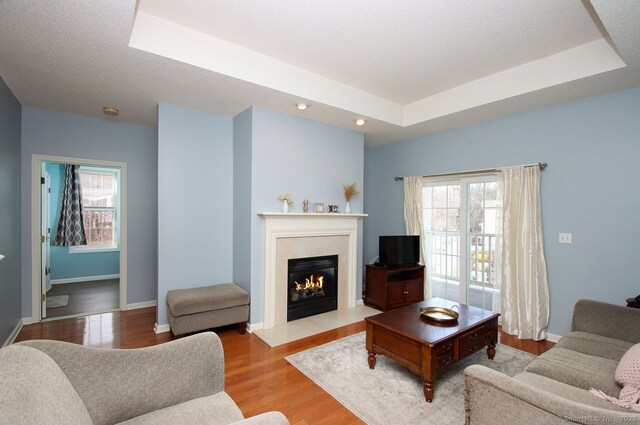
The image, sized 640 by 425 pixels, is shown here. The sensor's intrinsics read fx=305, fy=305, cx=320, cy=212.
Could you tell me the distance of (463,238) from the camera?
14.0 feet

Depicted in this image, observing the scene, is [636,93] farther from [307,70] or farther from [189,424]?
[189,424]

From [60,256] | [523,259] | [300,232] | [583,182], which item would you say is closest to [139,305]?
[300,232]

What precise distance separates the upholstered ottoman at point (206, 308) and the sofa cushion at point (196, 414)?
175cm

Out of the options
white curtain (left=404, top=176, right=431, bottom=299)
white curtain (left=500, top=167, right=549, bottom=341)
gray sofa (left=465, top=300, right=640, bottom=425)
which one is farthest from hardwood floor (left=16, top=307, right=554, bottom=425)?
white curtain (left=404, top=176, right=431, bottom=299)

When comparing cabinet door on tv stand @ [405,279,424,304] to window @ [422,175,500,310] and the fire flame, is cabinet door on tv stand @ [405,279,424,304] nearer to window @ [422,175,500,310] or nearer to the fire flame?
window @ [422,175,500,310]

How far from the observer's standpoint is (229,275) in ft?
13.3

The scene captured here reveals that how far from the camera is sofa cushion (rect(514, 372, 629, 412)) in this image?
1.60 metres

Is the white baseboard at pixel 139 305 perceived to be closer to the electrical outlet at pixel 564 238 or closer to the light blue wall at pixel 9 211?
the light blue wall at pixel 9 211

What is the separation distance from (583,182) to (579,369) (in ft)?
7.01

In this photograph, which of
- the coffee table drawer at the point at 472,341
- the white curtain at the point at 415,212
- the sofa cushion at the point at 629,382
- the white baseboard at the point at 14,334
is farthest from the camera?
the white curtain at the point at 415,212

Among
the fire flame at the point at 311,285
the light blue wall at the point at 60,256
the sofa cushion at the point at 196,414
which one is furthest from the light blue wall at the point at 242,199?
the light blue wall at the point at 60,256

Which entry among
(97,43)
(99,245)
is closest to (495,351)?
(97,43)

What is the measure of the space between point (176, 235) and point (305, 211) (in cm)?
160

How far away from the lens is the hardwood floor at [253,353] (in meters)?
2.20
